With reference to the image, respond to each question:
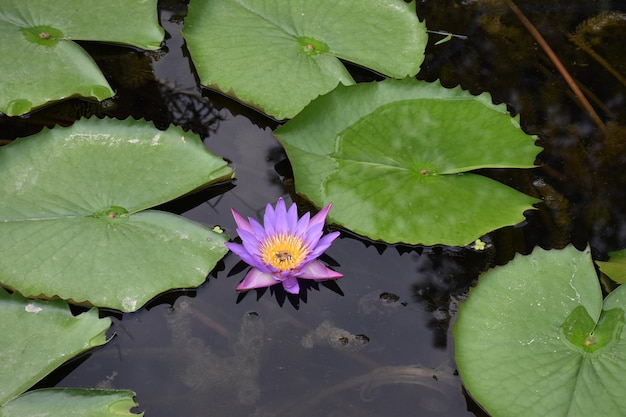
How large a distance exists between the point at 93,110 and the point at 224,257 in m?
1.13

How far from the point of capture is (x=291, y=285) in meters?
2.96

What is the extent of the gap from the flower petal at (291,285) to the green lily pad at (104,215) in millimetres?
303

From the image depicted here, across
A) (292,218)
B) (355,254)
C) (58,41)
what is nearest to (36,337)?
(292,218)

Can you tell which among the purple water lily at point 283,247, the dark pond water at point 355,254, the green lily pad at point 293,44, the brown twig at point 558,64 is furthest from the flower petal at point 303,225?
the brown twig at point 558,64

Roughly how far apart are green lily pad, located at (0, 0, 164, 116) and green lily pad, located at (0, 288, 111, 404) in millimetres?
1110

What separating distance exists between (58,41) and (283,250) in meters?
1.69

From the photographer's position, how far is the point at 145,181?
10.5ft

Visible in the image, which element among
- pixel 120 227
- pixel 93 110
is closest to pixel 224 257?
pixel 120 227

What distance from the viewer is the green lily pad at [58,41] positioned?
3.48 metres

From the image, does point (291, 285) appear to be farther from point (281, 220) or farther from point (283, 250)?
point (281, 220)

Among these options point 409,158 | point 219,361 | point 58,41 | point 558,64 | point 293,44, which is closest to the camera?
point 219,361

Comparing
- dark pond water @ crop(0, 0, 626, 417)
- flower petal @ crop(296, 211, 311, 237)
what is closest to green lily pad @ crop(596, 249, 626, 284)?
dark pond water @ crop(0, 0, 626, 417)

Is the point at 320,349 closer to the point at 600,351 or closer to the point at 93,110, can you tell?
the point at 600,351

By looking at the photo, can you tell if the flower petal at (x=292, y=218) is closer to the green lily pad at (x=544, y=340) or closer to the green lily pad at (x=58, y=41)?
the green lily pad at (x=544, y=340)
